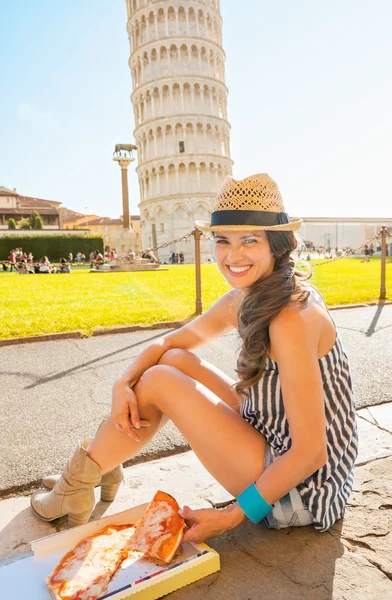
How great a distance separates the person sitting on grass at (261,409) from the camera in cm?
139

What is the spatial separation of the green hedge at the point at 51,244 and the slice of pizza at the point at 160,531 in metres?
41.1

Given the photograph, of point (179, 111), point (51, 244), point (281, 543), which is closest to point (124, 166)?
point (51, 244)

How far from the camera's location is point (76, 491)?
1.69 meters

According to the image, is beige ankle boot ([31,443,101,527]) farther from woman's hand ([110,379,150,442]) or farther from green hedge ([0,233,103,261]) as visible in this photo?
green hedge ([0,233,103,261])

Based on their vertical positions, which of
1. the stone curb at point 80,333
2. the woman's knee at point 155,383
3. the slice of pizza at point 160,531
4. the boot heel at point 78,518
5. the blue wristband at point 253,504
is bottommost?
the boot heel at point 78,518

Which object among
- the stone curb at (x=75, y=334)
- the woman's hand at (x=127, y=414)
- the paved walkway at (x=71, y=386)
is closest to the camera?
the woman's hand at (x=127, y=414)

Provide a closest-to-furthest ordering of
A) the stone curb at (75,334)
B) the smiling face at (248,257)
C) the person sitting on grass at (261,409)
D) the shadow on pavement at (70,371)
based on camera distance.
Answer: the person sitting on grass at (261,409)
the smiling face at (248,257)
the shadow on pavement at (70,371)
the stone curb at (75,334)

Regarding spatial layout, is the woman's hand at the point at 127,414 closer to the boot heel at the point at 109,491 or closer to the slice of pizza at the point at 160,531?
the slice of pizza at the point at 160,531

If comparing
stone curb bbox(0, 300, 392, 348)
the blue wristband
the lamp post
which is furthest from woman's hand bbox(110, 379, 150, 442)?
the lamp post

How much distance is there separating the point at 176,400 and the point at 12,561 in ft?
2.44

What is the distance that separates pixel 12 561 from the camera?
1.46 m

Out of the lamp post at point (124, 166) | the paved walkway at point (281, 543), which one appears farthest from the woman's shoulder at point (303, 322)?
the lamp post at point (124, 166)

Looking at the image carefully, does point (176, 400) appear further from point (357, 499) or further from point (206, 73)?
point (206, 73)

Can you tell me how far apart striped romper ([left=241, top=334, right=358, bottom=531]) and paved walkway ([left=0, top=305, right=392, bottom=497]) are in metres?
1.00
